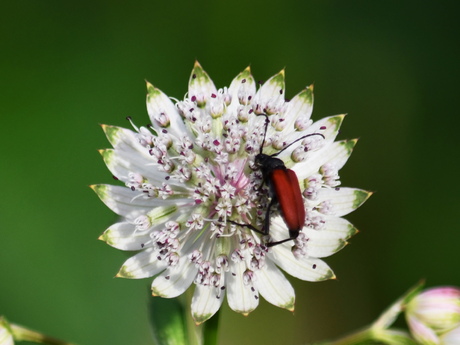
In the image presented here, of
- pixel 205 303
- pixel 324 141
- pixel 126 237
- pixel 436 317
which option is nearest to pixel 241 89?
pixel 324 141

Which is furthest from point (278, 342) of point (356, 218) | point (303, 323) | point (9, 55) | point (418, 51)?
point (9, 55)

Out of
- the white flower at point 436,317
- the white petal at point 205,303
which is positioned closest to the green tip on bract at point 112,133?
the white petal at point 205,303

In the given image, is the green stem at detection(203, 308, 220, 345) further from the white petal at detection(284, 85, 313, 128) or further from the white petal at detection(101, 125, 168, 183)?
the white petal at detection(284, 85, 313, 128)

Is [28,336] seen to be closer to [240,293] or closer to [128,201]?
[128,201]

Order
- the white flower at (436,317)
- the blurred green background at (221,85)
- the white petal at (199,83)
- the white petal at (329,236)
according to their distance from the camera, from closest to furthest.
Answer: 1. the white flower at (436,317)
2. the white petal at (329,236)
3. the white petal at (199,83)
4. the blurred green background at (221,85)

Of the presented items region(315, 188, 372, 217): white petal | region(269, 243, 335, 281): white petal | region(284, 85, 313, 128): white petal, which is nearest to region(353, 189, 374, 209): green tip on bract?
region(315, 188, 372, 217): white petal

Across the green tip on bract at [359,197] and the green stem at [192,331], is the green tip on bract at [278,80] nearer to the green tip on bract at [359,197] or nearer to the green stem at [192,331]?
the green tip on bract at [359,197]
